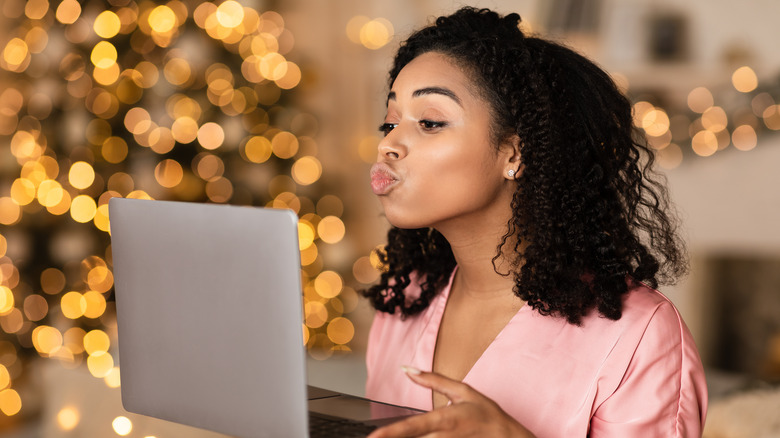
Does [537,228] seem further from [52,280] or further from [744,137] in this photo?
[52,280]

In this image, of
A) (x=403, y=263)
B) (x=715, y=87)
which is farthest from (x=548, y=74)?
(x=715, y=87)

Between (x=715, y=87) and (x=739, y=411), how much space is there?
164 centimetres

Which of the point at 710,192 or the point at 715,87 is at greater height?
the point at 715,87

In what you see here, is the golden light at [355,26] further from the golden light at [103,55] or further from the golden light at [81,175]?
the golden light at [81,175]

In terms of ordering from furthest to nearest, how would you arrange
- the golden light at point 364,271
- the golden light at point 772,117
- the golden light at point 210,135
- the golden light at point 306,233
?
1. the golden light at point 364,271
2. the golden light at point 306,233
3. the golden light at point 210,135
4. the golden light at point 772,117

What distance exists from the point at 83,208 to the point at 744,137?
2538 mm

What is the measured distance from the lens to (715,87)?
311cm

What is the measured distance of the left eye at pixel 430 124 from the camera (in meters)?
1.24

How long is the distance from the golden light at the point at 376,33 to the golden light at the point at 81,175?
5.19ft

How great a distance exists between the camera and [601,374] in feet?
3.86

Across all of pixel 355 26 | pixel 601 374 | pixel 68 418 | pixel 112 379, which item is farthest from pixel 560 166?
pixel 355 26

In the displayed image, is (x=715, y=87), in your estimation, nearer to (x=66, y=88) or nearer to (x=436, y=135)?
(x=436, y=135)

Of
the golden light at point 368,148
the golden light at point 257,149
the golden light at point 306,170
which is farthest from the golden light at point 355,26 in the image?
the golden light at point 257,149

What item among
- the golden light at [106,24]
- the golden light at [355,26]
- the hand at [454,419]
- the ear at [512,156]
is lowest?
the hand at [454,419]
